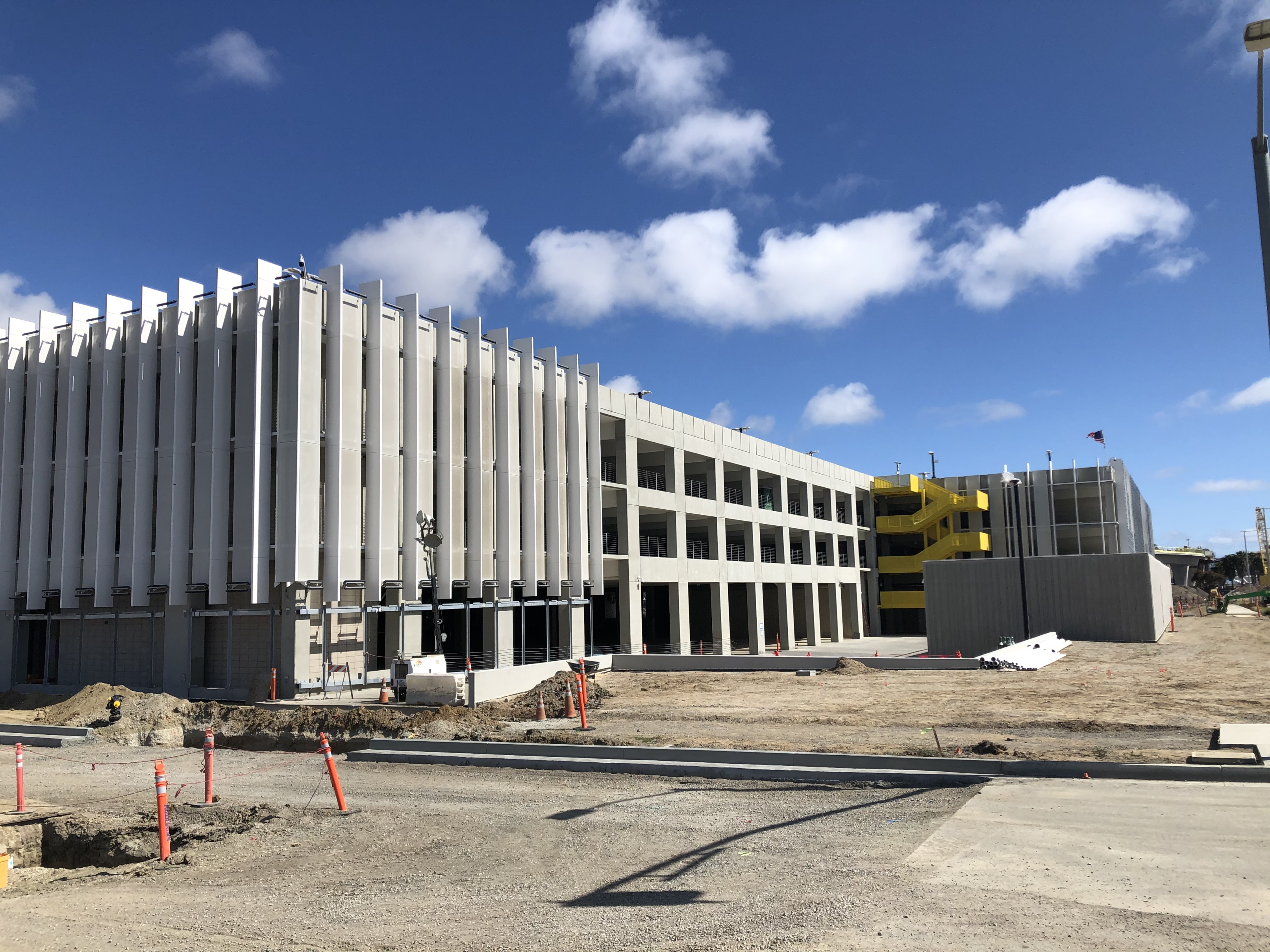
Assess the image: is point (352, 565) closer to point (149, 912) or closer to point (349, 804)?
point (349, 804)

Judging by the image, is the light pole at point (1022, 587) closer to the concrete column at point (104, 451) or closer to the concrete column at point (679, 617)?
the concrete column at point (679, 617)

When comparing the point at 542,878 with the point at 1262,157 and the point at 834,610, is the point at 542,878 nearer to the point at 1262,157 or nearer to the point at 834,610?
the point at 1262,157

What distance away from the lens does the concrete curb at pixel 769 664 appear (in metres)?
29.9

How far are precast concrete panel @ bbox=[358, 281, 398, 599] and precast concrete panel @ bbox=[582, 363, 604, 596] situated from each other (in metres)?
10.9

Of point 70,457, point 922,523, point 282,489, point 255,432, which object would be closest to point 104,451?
point 70,457

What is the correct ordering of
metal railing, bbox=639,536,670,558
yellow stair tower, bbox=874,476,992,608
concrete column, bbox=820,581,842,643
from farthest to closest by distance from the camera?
yellow stair tower, bbox=874,476,992,608
concrete column, bbox=820,581,842,643
metal railing, bbox=639,536,670,558

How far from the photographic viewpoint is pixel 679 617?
1730 inches

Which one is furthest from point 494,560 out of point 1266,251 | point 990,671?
point 1266,251

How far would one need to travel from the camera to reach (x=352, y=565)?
2766 centimetres

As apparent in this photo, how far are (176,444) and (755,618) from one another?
3220cm

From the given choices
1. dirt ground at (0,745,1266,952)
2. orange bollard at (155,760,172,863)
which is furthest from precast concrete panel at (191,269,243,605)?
orange bollard at (155,760,172,863)

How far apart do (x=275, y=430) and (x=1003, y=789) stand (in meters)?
22.9

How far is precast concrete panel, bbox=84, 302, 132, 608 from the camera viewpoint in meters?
30.0

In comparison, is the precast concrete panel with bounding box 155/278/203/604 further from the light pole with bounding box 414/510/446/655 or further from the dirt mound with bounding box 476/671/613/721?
the dirt mound with bounding box 476/671/613/721
